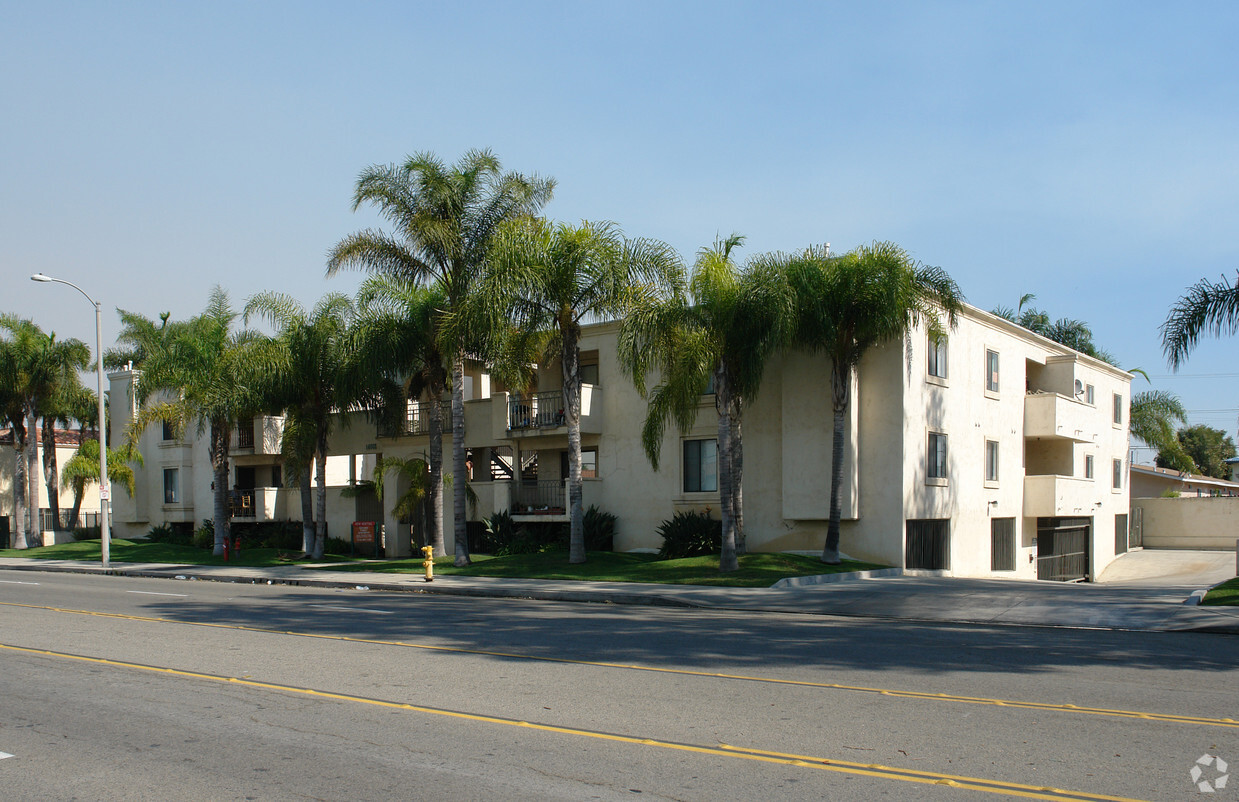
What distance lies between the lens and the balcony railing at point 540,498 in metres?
31.2

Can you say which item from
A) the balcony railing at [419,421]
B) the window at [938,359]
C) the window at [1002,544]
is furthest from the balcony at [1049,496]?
the balcony railing at [419,421]

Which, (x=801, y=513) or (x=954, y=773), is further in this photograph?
(x=801, y=513)

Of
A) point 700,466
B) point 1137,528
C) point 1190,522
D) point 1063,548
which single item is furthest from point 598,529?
point 1190,522

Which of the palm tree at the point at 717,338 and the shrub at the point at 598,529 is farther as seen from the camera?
the shrub at the point at 598,529

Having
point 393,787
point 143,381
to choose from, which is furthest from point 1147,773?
point 143,381

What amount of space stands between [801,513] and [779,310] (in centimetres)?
695

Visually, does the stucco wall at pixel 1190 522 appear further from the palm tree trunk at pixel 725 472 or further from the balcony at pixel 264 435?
the balcony at pixel 264 435

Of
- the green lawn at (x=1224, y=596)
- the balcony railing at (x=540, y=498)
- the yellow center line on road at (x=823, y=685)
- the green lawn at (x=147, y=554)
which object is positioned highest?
the balcony railing at (x=540, y=498)

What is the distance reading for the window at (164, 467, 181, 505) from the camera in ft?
145

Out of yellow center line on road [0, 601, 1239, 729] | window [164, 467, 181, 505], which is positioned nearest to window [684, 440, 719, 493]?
yellow center line on road [0, 601, 1239, 729]

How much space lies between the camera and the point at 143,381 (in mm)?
34812

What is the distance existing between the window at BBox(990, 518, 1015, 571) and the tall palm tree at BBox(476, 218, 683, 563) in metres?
15.5

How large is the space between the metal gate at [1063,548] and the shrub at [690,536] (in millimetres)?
14823

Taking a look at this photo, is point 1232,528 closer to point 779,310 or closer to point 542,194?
point 779,310
